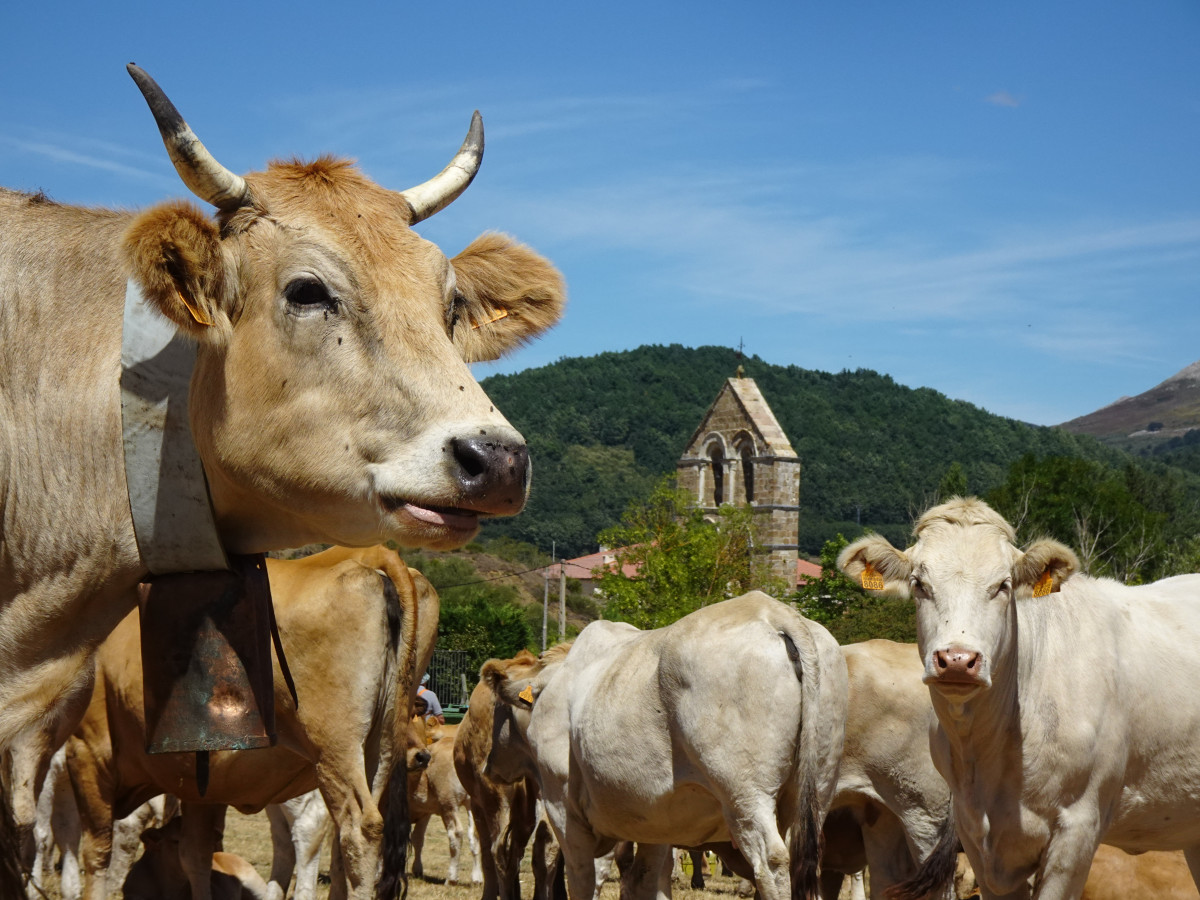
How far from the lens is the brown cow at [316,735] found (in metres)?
6.53

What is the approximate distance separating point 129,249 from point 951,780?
186 inches

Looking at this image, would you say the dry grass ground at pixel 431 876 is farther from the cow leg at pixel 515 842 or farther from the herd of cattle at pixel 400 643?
the cow leg at pixel 515 842

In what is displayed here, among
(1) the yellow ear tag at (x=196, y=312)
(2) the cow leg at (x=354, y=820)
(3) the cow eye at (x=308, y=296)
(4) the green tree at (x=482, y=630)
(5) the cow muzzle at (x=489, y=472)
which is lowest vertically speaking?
(4) the green tree at (x=482, y=630)

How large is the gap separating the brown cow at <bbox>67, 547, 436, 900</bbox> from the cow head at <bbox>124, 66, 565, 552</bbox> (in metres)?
3.95

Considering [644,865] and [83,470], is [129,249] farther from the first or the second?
[644,865]

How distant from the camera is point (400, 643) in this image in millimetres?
7207

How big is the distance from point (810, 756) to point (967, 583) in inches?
69.0

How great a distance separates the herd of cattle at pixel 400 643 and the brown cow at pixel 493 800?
5 centimetres

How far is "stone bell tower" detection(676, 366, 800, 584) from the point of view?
5453 cm

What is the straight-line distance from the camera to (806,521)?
11131 centimetres

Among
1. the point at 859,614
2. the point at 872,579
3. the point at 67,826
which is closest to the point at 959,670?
the point at 872,579

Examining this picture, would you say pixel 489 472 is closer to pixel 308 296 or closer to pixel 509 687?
pixel 308 296

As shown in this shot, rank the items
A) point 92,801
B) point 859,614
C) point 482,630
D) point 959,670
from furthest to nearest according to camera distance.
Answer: point 482,630 < point 859,614 < point 92,801 < point 959,670

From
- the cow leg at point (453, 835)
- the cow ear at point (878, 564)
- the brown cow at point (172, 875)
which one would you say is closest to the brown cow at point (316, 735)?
the brown cow at point (172, 875)
